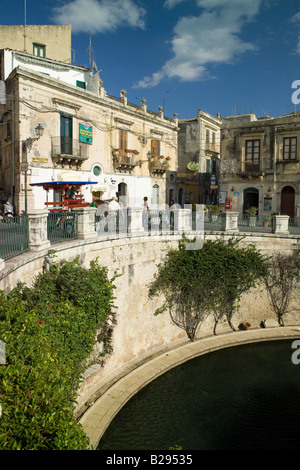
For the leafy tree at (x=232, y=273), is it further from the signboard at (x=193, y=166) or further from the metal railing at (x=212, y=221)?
the signboard at (x=193, y=166)

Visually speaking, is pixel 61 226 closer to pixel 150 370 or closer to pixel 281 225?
pixel 150 370

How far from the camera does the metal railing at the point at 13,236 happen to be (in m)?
7.84

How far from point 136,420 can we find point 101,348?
2.57 metres

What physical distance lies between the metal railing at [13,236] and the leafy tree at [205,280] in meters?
6.24

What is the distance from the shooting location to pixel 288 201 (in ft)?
72.4

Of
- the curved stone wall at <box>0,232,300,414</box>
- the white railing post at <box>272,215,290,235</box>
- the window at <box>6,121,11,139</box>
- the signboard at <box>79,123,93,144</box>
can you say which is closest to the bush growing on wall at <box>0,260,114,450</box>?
the curved stone wall at <box>0,232,300,414</box>

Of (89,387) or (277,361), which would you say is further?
(277,361)

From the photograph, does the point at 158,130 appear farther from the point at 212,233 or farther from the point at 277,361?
the point at 277,361

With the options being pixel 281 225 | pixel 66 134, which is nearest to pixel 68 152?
pixel 66 134

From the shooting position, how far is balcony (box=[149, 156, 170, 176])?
26.4m

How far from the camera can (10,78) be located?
1762 centimetres

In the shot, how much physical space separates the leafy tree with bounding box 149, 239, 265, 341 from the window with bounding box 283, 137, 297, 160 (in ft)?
29.1
